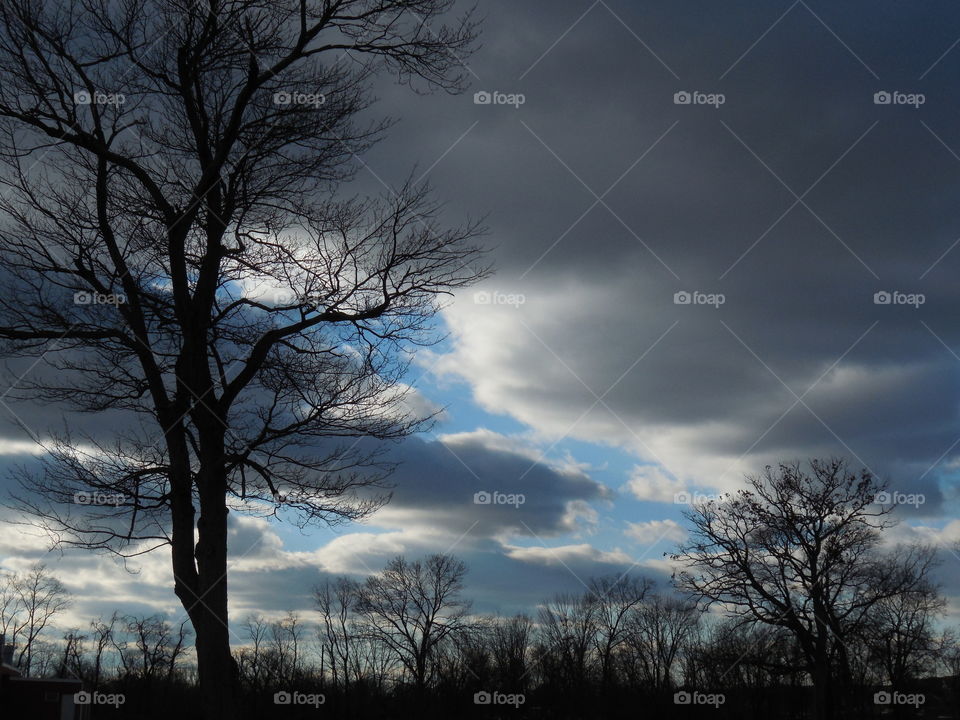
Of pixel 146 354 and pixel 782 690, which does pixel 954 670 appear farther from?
pixel 146 354

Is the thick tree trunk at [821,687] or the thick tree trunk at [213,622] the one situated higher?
the thick tree trunk at [213,622]

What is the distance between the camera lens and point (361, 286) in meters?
10.2

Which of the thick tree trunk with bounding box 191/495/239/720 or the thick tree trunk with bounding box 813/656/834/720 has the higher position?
the thick tree trunk with bounding box 191/495/239/720

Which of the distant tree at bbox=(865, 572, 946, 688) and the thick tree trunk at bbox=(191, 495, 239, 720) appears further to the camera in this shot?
the distant tree at bbox=(865, 572, 946, 688)

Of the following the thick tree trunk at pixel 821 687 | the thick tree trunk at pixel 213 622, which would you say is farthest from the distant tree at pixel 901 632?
the thick tree trunk at pixel 213 622

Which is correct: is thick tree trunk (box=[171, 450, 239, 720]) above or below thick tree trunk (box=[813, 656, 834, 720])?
above

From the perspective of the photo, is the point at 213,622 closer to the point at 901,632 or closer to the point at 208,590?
the point at 208,590

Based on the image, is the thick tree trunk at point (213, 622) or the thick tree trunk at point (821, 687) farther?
the thick tree trunk at point (821, 687)

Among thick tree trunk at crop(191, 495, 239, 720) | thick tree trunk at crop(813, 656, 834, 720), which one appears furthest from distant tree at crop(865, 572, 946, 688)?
thick tree trunk at crop(191, 495, 239, 720)

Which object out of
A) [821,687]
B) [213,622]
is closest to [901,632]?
[821,687]

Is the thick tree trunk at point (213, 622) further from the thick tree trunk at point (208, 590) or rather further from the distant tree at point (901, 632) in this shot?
the distant tree at point (901, 632)

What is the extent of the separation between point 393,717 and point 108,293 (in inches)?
1677

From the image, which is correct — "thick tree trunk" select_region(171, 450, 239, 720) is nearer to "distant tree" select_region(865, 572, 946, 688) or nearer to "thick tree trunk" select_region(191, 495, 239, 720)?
"thick tree trunk" select_region(191, 495, 239, 720)

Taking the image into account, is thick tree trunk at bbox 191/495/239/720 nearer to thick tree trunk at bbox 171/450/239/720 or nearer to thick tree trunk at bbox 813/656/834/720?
thick tree trunk at bbox 171/450/239/720
